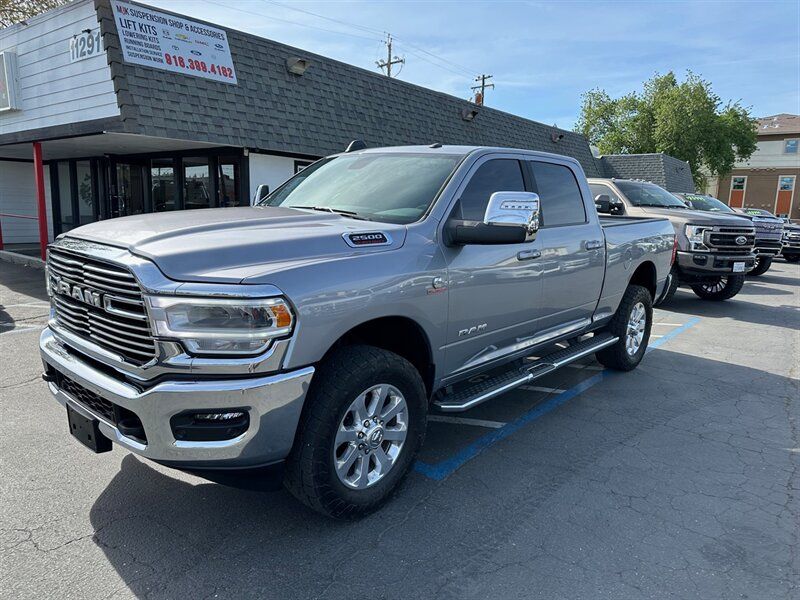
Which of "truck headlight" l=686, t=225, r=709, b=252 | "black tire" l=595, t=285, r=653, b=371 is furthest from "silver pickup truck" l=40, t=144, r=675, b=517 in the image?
"truck headlight" l=686, t=225, r=709, b=252

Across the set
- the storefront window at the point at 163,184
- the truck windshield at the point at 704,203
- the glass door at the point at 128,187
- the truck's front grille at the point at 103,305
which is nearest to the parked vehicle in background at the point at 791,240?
the truck windshield at the point at 704,203

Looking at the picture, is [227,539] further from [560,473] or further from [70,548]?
[560,473]

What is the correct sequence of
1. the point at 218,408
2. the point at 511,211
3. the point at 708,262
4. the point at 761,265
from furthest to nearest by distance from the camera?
the point at 761,265, the point at 708,262, the point at 511,211, the point at 218,408

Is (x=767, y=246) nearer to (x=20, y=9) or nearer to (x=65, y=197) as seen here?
(x=65, y=197)

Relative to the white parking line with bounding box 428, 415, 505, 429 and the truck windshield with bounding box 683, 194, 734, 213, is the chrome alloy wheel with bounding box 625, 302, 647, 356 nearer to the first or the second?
the white parking line with bounding box 428, 415, 505, 429

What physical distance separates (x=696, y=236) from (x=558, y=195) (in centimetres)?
643

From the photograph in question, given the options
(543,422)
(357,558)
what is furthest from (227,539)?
(543,422)

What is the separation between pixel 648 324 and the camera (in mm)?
6426

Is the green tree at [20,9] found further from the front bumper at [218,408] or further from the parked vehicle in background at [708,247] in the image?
the front bumper at [218,408]

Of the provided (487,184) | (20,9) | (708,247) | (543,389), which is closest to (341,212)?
→ (487,184)

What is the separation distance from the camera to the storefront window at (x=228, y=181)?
467 inches

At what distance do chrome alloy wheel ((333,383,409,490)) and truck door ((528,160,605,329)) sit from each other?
1805mm

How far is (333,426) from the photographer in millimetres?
2818

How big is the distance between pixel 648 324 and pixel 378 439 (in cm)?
440
